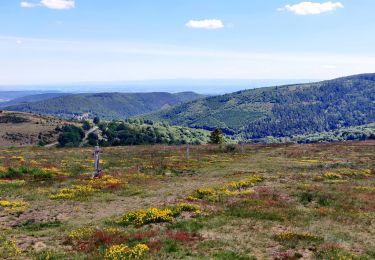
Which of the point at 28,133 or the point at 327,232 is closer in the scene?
the point at 327,232

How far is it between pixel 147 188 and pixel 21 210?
11.8 meters

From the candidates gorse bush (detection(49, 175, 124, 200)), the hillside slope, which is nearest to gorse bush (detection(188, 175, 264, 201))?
gorse bush (detection(49, 175, 124, 200))

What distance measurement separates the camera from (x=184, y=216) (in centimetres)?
2338

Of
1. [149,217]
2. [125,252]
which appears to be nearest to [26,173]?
[149,217]

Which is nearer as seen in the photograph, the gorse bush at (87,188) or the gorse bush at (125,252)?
the gorse bush at (125,252)

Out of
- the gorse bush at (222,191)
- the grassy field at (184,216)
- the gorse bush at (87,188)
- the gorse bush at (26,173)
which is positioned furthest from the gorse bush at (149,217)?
the gorse bush at (26,173)

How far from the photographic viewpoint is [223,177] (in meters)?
41.2

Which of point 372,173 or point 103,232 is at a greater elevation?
point 103,232

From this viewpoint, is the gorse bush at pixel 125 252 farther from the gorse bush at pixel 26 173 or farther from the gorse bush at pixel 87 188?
the gorse bush at pixel 26 173

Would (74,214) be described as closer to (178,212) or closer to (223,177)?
(178,212)

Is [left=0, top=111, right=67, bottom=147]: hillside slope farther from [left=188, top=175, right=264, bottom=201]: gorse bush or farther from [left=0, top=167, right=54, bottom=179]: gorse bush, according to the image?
[left=188, top=175, right=264, bottom=201]: gorse bush

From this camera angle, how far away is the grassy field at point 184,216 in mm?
17125

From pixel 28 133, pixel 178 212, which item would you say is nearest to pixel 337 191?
pixel 178 212

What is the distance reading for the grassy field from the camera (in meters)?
17.1
